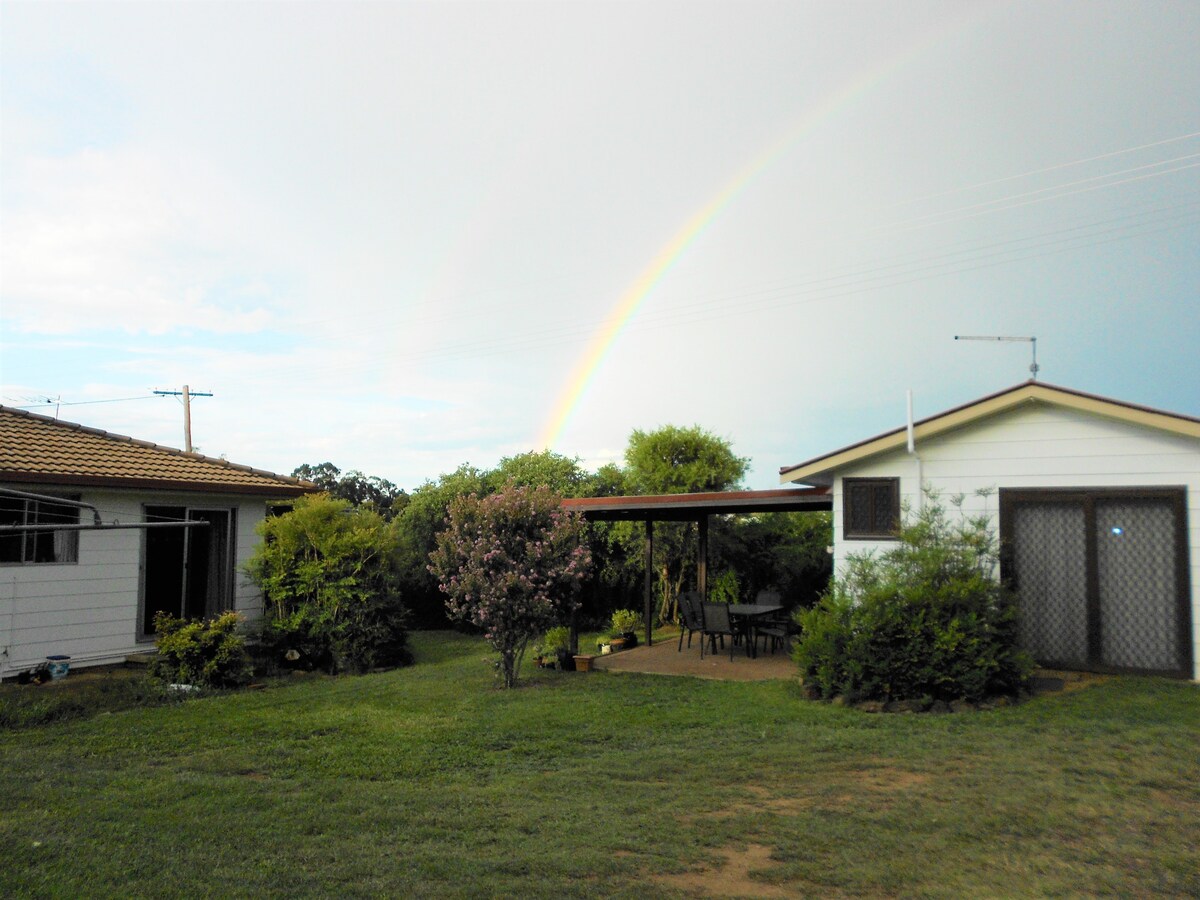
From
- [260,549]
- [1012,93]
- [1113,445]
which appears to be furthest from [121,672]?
[1012,93]

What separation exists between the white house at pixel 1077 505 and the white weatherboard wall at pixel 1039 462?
11 mm

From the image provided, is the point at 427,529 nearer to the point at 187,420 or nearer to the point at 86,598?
the point at 86,598

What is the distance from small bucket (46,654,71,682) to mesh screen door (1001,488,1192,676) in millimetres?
10685

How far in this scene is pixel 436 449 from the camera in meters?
24.1

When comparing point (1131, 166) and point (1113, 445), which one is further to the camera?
point (1131, 166)

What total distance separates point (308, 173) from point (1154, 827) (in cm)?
1537

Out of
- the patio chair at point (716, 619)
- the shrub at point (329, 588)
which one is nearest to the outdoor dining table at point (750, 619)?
the patio chair at point (716, 619)

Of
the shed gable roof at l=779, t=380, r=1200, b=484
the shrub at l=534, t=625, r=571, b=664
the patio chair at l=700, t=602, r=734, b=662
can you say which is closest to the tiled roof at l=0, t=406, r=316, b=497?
the shrub at l=534, t=625, r=571, b=664

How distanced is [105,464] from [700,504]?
305 inches

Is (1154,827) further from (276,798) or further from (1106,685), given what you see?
(276,798)

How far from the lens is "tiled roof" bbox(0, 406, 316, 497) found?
33.1ft

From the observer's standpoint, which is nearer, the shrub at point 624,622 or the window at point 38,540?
the window at point 38,540

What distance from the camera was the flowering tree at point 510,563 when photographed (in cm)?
975

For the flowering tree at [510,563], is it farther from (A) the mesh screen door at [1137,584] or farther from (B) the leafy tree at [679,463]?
(B) the leafy tree at [679,463]
